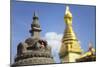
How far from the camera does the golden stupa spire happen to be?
9.14ft

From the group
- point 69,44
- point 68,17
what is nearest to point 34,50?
point 69,44

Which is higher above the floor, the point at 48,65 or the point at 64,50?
the point at 64,50

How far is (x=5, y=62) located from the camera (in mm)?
2500

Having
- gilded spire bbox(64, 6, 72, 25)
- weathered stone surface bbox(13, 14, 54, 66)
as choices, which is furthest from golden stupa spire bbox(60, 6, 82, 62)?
weathered stone surface bbox(13, 14, 54, 66)

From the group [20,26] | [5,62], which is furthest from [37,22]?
[5,62]

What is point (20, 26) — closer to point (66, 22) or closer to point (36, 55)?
point (36, 55)

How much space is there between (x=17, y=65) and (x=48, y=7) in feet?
2.47

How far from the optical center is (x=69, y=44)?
9.24 feet

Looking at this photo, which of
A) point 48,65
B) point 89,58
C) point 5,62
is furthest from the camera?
point 89,58

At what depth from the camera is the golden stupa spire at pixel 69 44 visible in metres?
2.79

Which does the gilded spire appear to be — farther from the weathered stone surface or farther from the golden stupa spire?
the weathered stone surface

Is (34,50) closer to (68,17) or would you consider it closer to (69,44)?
(69,44)

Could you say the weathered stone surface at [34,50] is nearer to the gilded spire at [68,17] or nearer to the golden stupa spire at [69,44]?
the golden stupa spire at [69,44]

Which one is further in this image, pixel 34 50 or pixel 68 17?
pixel 68 17
